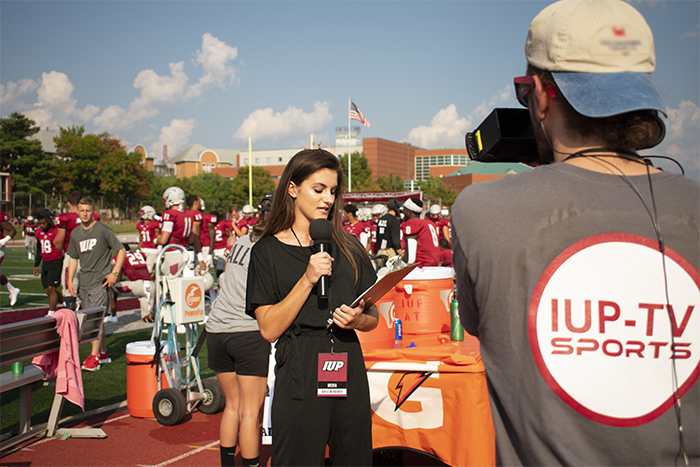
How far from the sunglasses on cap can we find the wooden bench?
4.57 m

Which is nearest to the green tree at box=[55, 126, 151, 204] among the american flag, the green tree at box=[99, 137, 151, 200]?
the green tree at box=[99, 137, 151, 200]

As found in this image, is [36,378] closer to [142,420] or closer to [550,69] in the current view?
[142,420]

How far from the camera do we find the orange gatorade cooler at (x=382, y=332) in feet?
12.9

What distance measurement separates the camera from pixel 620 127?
120 cm

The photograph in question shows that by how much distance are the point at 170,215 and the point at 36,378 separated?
5.20 meters

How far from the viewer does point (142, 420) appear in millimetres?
5379

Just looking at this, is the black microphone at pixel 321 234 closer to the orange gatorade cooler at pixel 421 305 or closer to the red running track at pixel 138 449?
the orange gatorade cooler at pixel 421 305

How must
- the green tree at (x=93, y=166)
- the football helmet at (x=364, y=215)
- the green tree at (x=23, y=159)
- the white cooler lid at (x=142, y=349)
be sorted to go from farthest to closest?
the green tree at (x=93, y=166)
the green tree at (x=23, y=159)
the football helmet at (x=364, y=215)
the white cooler lid at (x=142, y=349)

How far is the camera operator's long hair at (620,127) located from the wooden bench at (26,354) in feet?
15.4

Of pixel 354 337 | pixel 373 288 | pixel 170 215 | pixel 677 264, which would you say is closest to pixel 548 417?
pixel 677 264

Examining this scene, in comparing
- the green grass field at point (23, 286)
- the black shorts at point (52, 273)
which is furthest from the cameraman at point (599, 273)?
the green grass field at point (23, 286)

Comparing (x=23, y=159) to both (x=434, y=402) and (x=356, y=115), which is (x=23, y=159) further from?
(x=434, y=402)

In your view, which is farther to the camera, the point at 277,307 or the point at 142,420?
the point at 142,420

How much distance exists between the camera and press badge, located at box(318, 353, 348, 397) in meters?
2.38
